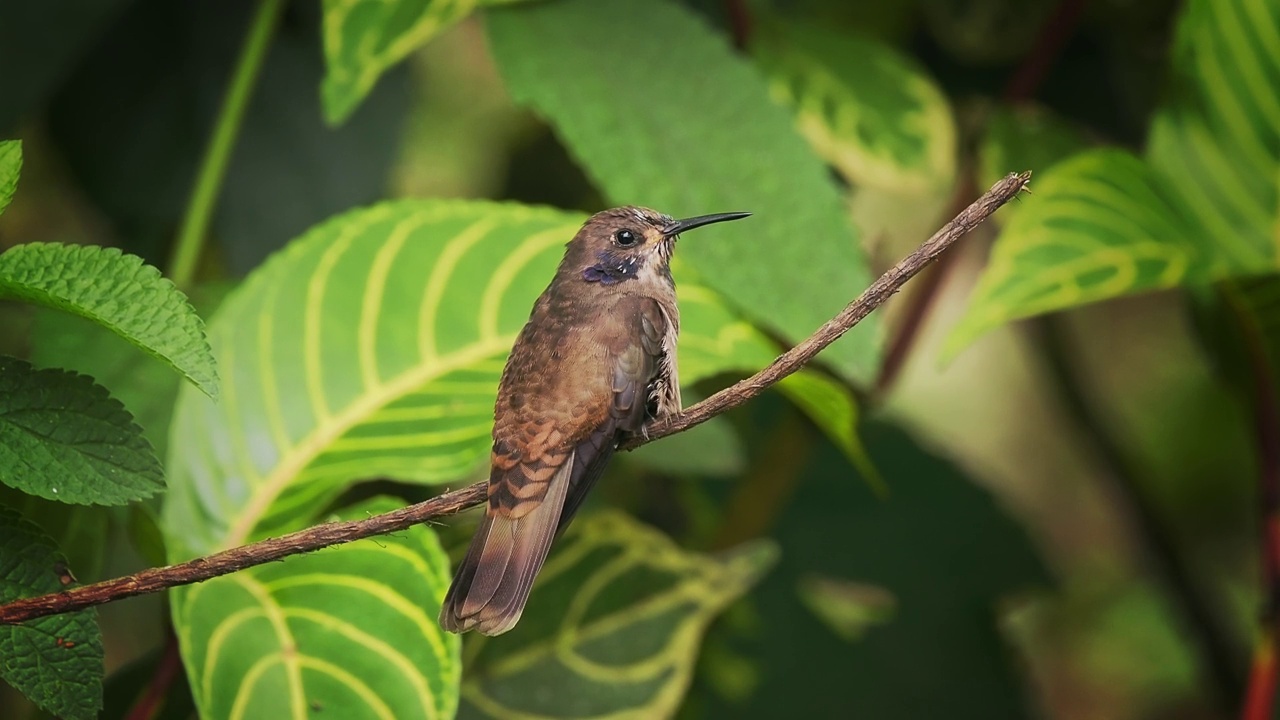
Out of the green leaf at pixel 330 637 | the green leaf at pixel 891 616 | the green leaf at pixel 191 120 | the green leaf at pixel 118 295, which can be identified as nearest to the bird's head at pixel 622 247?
the green leaf at pixel 330 637

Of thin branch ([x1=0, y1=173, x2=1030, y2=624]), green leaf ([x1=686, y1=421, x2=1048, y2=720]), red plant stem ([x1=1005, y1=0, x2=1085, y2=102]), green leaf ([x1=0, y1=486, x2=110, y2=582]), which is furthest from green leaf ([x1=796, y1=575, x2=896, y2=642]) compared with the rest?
thin branch ([x1=0, y1=173, x2=1030, y2=624])

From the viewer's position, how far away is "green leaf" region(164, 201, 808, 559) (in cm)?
106

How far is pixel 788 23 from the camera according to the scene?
1701 mm

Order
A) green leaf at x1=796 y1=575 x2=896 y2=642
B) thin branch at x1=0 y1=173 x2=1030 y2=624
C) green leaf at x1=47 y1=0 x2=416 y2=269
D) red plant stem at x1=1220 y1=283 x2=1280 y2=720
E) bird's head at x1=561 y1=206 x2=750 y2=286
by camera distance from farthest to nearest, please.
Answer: green leaf at x1=796 y1=575 x2=896 y2=642, green leaf at x1=47 y1=0 x2=416 y2=269, red plant stem at x1=1220 y1=283 x2=1280 y2=720, bird's head at x1=561 y1=206 x2=750 y2=286, thin branch at x1=0 y1=173 x2=1030 y2=624

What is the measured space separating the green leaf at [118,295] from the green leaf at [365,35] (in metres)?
0.48

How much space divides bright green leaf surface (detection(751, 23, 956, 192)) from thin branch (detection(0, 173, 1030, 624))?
974mm

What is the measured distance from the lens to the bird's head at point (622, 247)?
40.5 inches

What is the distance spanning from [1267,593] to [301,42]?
1446mm

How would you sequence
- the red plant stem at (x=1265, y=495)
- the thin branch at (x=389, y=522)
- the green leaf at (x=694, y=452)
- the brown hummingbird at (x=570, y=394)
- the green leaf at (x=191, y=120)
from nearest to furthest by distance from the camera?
the thin branch at (x=389, y=522) → the brown hummingbird at (x=570, y=394) → the red plant stem at (x=1265, y=495) → the green leaf at (x=694, y=452) → the green leaf at (x=191, y=120)

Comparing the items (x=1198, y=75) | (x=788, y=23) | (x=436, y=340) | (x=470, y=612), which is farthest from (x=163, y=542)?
(x=1198, y=75)

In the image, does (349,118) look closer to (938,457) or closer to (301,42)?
(301,42)

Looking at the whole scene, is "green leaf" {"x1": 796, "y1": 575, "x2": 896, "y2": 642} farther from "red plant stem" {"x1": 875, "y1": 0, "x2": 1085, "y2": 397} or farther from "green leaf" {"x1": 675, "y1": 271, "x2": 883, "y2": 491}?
"green leaf" {"x1": 675, "y1": 271, "x2": 883, "y2": 491}

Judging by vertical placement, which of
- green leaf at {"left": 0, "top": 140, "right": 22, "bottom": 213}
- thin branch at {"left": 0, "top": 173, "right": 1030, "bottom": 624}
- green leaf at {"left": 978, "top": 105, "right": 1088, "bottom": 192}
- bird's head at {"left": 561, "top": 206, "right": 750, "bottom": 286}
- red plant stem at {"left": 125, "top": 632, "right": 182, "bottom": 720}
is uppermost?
green leaf at {"left": 0, "top": 140, "right": 22, "bottom": 213}

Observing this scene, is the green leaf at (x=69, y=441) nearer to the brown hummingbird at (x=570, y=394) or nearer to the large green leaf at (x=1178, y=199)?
the brown hummingbird at (x=570, y=394)
